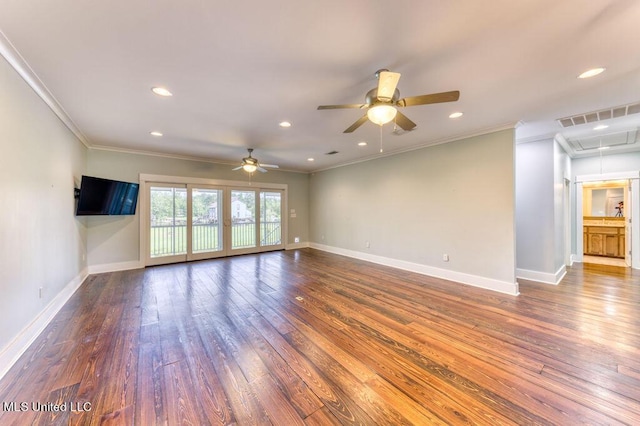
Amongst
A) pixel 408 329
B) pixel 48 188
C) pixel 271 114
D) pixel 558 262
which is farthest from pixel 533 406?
pixel 48 188

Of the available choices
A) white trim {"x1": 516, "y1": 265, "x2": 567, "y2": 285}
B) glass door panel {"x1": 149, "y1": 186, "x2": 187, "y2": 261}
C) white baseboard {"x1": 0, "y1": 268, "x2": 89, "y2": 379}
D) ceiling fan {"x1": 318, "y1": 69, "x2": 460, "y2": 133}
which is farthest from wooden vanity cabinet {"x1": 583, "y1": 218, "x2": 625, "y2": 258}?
white baseboard {"x1": 0, "y1": 268, "x2": 89, "y2": 379}

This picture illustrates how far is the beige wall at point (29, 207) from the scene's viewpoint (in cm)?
209

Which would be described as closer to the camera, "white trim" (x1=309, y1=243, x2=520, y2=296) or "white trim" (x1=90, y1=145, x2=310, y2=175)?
"white trim" (x1=309, y1=243, x2=520, y2=296)

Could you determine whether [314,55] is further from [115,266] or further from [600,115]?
[115,266]

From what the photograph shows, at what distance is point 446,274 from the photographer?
471 cm

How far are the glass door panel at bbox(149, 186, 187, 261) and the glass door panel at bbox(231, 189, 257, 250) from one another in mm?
1247

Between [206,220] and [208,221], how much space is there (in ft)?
0.19

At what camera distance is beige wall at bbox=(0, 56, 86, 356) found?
2.09 m

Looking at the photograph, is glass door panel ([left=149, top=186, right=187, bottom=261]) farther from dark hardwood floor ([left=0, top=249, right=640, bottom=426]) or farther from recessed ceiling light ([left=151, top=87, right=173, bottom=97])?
recessed ceiling light ([left=151, top=87, right=173, bottom=97])

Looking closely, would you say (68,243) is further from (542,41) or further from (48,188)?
(542,41)

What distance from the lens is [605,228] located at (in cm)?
648

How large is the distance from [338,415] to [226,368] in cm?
104

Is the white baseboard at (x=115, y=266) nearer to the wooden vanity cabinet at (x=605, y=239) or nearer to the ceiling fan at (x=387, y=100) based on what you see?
the ceiling fan at (x=387, y=100)

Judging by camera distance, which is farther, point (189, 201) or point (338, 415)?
point (189, 201)
